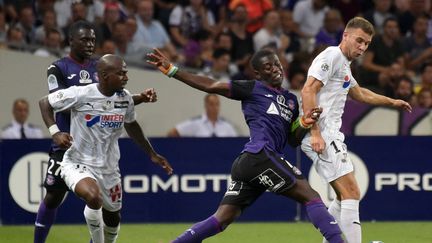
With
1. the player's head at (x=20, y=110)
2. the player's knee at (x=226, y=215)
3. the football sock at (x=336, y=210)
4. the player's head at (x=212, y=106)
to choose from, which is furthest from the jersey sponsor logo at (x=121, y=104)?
the player's head at (x=20, y=110)

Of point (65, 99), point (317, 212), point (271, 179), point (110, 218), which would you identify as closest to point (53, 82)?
point (65, 99)

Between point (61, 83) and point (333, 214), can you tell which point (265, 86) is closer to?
point (333, 214)

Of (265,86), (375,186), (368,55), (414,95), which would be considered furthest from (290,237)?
(368,55)

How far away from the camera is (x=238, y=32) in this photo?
1769cm

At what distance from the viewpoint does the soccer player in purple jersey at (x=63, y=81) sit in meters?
10.6

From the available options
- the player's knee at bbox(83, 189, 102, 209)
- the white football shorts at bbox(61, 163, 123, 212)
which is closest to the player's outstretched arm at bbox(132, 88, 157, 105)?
the white football shorts at bbox(61, 163, 123, 212)

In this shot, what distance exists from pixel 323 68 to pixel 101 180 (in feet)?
7.27

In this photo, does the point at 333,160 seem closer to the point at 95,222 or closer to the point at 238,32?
the point at 95,222

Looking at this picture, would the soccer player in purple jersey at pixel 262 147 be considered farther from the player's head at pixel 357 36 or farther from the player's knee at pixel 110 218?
A: the player's knee at pixel 110 218

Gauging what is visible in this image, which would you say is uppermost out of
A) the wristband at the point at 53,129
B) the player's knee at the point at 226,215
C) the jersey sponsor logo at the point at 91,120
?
the jersey sponsor logo at the point at 91,120

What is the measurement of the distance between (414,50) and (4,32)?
21.3 ft

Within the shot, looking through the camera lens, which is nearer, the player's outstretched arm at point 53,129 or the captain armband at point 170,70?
the captain armband at point 170,70

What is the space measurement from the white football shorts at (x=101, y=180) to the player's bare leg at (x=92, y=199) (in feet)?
0.26

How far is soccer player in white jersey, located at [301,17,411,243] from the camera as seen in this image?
9938 mm
